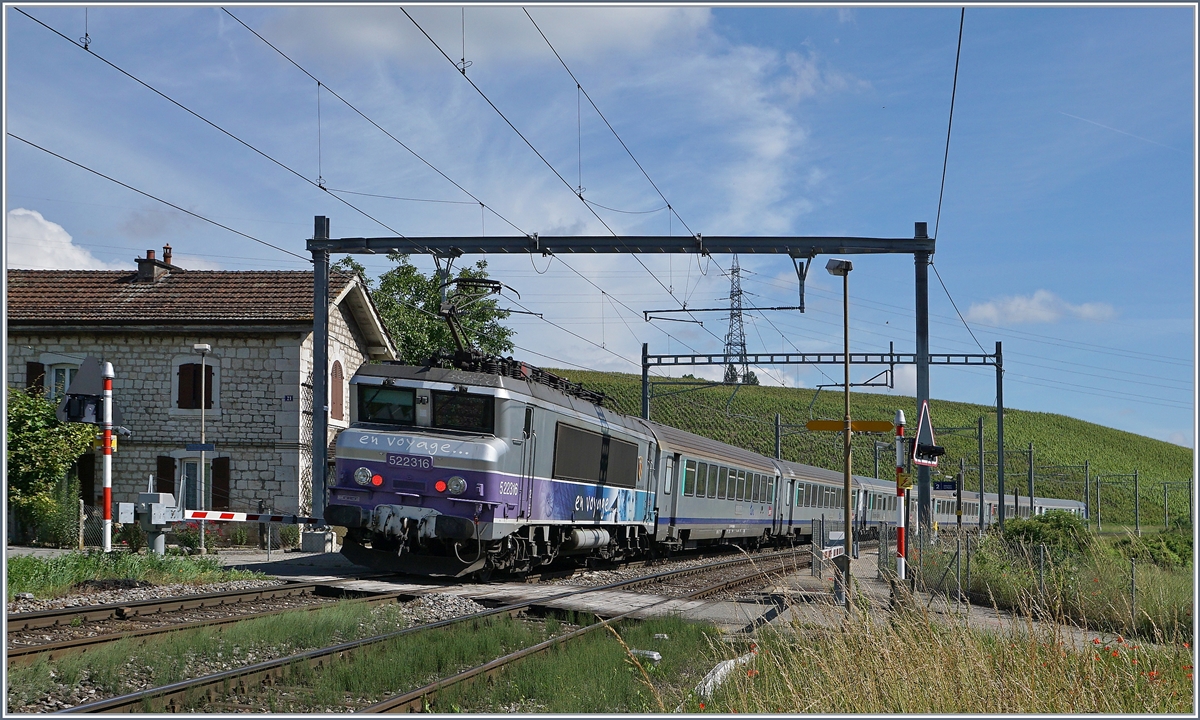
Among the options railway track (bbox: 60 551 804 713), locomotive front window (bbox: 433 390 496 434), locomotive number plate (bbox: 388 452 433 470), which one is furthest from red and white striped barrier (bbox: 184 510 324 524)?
railway track (bbox: 60 551 804 713)

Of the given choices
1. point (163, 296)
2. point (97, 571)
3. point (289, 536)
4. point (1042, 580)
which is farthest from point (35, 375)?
point (1042, 580)

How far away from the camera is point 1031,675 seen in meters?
6.20

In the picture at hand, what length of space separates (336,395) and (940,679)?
24.2 m

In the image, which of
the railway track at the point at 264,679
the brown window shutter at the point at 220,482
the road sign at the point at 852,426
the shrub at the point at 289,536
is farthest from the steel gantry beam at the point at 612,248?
the railway track at the point at 264,679

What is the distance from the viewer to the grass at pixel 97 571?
12.8 meters

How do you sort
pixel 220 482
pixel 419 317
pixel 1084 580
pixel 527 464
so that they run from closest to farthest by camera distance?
pixel 1084 580, pixel 527 464, pixel 220 482, pixel 419 317

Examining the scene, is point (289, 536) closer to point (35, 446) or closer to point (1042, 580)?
point (35, 446)

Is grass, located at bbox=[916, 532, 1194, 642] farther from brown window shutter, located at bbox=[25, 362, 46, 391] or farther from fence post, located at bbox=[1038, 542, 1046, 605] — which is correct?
brown window shutter, located at bbox=[25, 362, 46, 391]

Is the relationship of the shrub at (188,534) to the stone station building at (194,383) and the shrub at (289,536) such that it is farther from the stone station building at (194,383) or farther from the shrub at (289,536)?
the shrub at (289,536)

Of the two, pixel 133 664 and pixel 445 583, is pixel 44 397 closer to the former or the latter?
pixel 445 583

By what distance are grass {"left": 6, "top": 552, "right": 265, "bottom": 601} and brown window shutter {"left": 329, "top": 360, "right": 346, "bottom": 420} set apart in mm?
12181

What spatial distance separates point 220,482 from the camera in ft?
88.3

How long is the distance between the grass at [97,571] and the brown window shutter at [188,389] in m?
11.7

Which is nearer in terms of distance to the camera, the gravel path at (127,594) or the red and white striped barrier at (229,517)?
the gravel path at (127,594)
